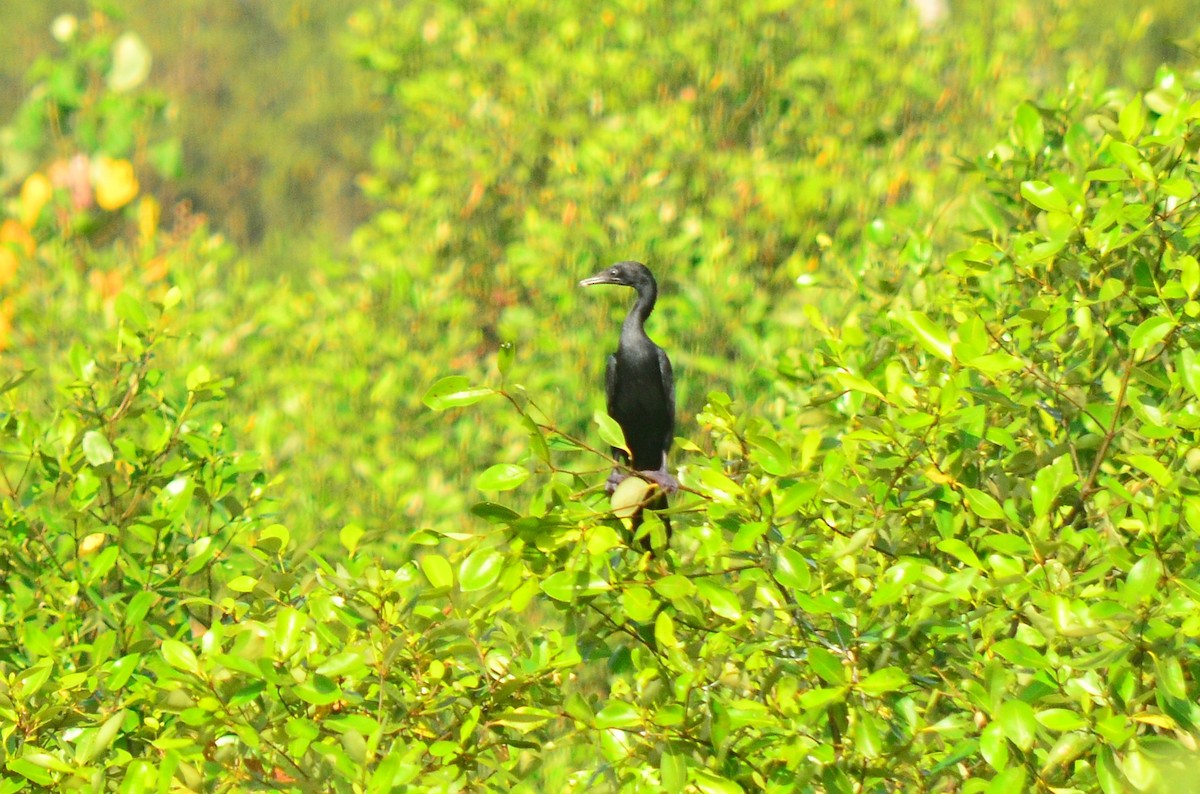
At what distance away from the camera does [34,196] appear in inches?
150

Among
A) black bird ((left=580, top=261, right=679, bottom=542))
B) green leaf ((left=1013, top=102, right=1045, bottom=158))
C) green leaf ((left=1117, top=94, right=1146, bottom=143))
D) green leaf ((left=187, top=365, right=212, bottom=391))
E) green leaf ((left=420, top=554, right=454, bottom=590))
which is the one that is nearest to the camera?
green leaf ((left=420, top=554, right=454, bottom=590))

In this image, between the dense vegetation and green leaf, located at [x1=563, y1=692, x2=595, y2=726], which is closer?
the dense vegetation

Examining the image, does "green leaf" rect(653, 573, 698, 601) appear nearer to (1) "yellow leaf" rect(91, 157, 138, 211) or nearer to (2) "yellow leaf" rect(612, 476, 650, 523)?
(2) "yellow leaf" rect(612, 476, 650, 523)

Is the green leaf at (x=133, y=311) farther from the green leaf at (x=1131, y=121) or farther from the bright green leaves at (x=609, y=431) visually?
the green leaf at (x=1131, y=121)

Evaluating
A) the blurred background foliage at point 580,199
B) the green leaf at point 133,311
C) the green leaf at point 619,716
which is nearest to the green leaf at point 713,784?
the green leaf at point 619,716

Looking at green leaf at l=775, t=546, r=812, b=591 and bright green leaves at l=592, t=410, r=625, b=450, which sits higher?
bright green leaves at l=592, t=410, r=625, b=450

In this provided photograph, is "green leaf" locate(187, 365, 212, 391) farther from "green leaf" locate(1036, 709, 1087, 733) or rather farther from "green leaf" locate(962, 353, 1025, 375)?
"green leaf" locate(1036, 709, 1087, 733)

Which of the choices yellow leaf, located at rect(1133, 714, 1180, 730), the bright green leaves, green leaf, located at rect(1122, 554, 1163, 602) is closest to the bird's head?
the bright green leaves

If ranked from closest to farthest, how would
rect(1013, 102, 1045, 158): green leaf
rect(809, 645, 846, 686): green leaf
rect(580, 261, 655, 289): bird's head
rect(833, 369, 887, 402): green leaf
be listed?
rect(809, 645, 846, 686): green leaf < rect(833, 369, 887, 402): green leaf < rect(1013, 102, 1045, 158): green leaf < rect(580, 261, 655, 289): bird's head

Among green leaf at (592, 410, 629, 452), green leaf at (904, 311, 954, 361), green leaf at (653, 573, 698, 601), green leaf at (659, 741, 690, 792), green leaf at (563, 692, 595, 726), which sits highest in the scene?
green leaf at (904, 311, 954, 361)

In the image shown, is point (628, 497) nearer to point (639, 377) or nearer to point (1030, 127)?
point (1030, 127)

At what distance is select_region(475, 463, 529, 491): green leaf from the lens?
94.1 inches

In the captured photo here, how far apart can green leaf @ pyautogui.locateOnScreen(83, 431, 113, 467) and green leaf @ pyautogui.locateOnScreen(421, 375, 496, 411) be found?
1800mm

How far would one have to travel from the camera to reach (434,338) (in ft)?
26.2
